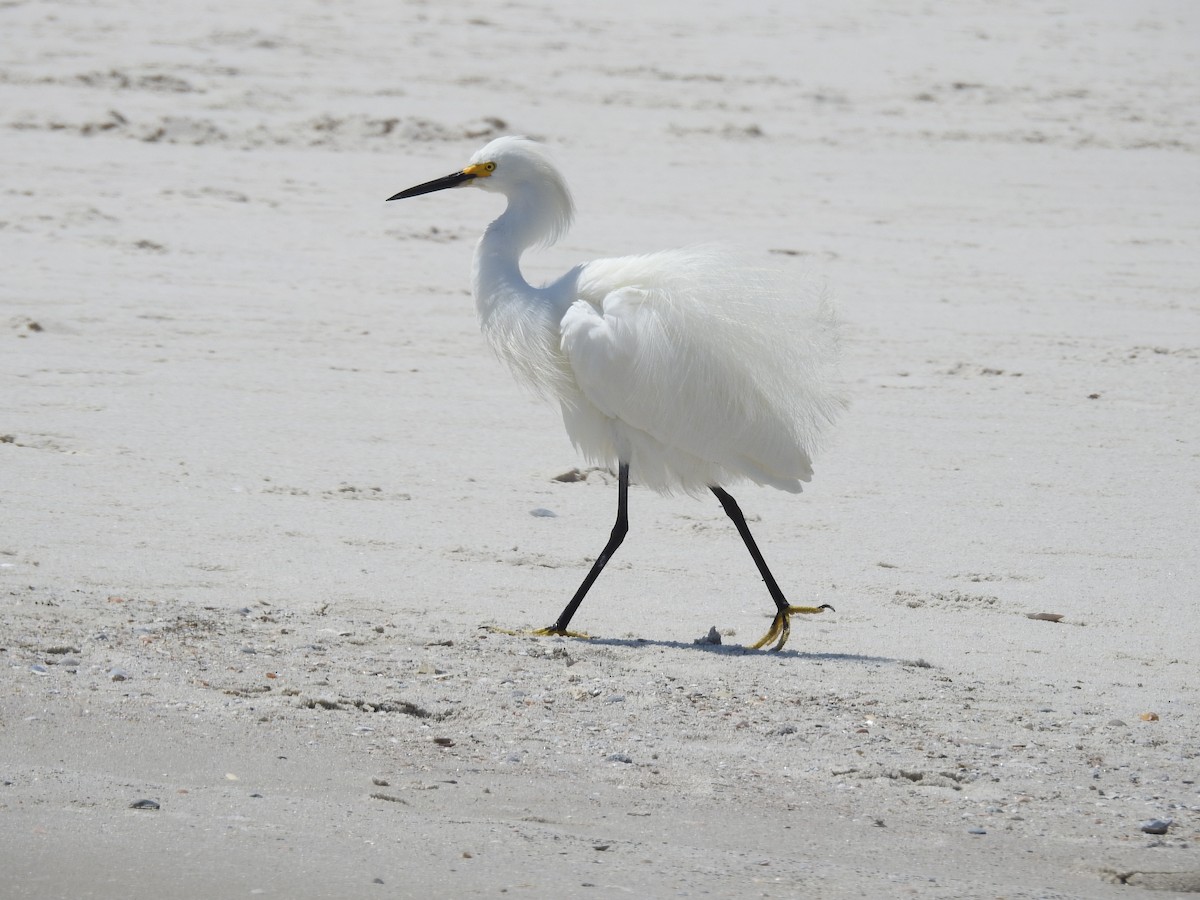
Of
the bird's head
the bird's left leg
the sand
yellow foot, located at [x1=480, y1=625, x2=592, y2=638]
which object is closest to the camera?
the sand

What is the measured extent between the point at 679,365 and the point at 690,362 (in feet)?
0.12

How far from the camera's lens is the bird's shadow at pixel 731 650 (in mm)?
4375

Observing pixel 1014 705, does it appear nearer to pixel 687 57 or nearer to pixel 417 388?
pixel 417 388

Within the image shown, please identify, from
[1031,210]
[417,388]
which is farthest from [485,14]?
[417,388]

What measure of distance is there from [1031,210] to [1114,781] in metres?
7.50

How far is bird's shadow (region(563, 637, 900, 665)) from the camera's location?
4375 mm

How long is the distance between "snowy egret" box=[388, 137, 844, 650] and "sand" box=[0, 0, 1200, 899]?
441 mm

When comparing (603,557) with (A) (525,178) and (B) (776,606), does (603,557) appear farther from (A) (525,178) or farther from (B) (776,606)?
(A) (525,178)

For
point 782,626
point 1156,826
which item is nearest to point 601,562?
point 782,626

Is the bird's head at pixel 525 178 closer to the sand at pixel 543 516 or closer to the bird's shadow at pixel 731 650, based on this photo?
the sand at pixel 543 516

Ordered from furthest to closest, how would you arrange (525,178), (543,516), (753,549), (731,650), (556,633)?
(543,516) < (525,178) < (753,549) < (556,633) < (731,650)

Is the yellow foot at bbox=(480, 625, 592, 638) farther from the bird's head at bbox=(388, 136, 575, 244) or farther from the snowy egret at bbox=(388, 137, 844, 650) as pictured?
the bird's head at bbox=(388, 136, 575, 244)

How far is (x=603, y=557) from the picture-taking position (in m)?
4.73

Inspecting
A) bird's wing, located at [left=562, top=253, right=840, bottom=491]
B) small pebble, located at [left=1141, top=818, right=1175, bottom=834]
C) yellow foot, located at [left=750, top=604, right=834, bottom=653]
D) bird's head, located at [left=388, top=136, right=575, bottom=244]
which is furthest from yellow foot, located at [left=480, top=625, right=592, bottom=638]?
small pebble, located at [left=1141, top=818, right=1175, bottom=834]
